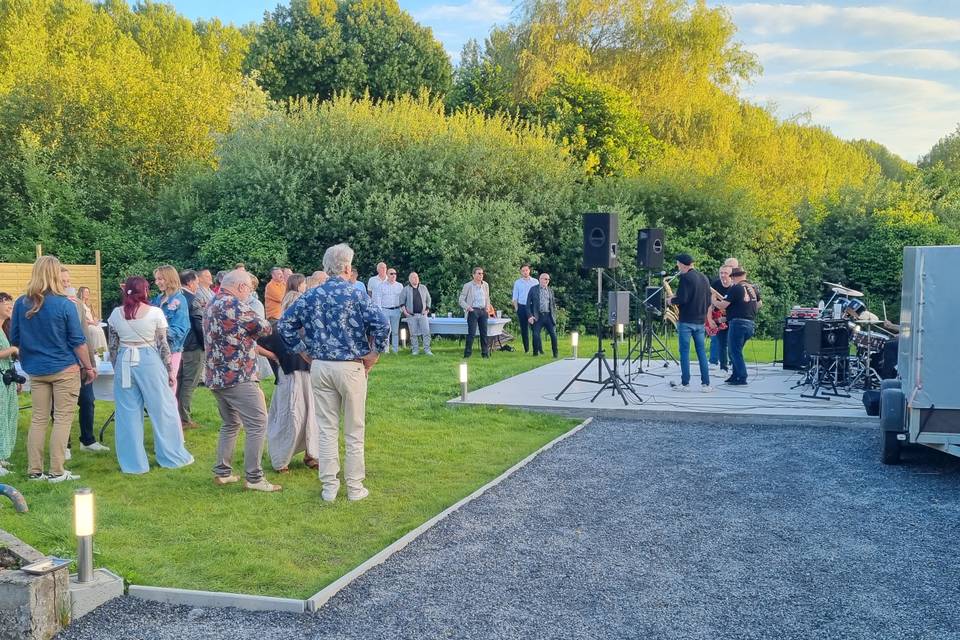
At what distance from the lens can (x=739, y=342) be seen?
39.2 feet

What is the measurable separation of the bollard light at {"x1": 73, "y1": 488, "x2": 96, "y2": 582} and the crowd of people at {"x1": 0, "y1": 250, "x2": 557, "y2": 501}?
198 centimetres

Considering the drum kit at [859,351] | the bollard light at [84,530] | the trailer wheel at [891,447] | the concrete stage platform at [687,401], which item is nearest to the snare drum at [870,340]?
the drum kit at [859,351]

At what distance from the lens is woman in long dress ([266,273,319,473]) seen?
6.94 m

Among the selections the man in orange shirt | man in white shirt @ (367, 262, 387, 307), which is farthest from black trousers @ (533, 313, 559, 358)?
the man in orange shirt

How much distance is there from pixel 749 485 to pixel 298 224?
16560 millimetres

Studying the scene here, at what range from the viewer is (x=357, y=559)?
4938 millimetres

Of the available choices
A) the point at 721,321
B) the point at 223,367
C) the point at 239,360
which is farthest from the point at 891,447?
the point at 721,321

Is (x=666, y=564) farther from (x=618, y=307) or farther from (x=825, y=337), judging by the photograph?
(x=825, y=337)

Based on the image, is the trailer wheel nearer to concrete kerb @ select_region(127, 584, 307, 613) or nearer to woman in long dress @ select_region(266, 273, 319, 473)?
woman in long dress @ select_region(266, 273, 319, 473)

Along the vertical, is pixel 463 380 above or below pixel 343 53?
below

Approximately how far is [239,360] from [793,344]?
10.1 metres

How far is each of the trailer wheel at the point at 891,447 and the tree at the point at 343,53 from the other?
2578cm

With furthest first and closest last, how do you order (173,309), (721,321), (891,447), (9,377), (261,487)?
(721,321), (173,309), (891,447), (9,377), (261,487)

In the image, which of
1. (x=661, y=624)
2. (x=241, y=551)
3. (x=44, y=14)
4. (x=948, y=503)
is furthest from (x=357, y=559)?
(x=44, y=14)
